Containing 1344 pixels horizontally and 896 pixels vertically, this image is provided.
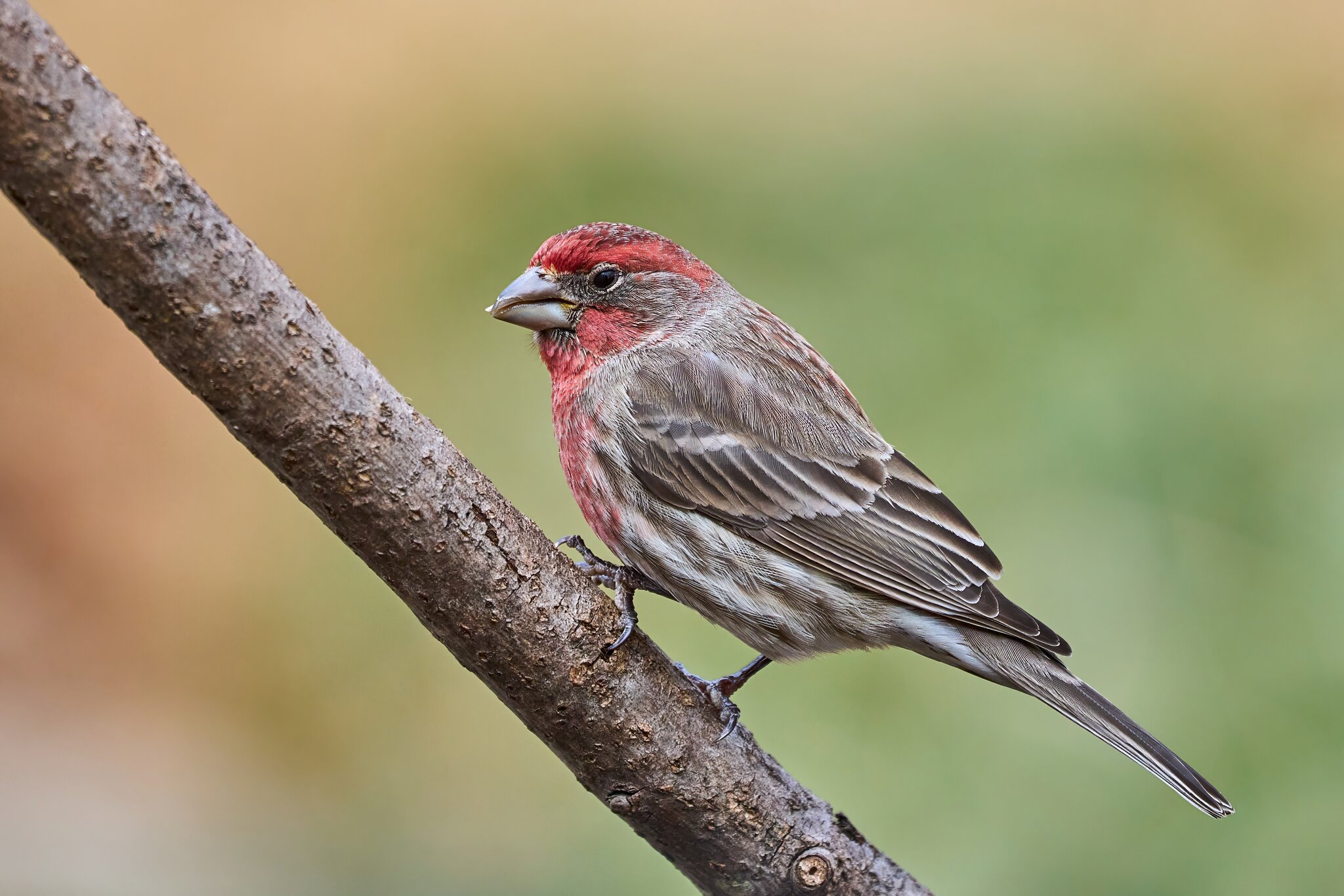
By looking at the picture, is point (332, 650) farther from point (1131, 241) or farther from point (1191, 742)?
point (1131, 241)

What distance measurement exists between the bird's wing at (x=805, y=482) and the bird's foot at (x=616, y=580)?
1.09 ft

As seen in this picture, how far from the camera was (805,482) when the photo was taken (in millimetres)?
3896

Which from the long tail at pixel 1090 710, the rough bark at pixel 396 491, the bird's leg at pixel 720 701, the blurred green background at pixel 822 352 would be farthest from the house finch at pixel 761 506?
the blurred green background at pixel 822 352

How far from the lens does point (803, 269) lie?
6.95 meters

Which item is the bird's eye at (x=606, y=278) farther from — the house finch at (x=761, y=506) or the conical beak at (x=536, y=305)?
the conical beak at (x=536, y=305)

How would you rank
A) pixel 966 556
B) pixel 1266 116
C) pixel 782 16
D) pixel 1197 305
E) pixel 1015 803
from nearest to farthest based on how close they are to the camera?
pixel 966 556 < pixel 1015 803 < pixel 1197 305 < pixel 1266 116 < pixel 782 16

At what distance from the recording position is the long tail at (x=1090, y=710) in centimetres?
345

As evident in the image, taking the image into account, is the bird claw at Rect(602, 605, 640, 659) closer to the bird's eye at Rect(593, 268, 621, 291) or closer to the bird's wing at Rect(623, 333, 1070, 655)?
the bird's wing at Rect(623, 333, 1070, 655)

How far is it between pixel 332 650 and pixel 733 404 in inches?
119

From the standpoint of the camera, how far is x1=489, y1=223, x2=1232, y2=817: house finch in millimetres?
3715

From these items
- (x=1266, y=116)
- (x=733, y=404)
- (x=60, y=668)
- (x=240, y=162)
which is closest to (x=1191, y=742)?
(x=733, y=404)

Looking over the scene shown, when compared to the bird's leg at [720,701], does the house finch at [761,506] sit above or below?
above

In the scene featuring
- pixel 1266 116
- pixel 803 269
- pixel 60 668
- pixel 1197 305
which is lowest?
pixel 60 668

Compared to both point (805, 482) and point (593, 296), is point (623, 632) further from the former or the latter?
point (593, 296)
